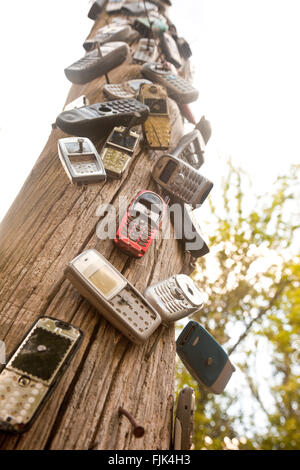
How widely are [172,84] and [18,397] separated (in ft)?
8.73

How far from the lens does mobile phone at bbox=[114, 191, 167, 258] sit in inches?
61.4

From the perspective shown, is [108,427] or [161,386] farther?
[161,386]

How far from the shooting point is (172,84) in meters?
2.84

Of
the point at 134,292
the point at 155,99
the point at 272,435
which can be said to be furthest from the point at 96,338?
the point at 272,435

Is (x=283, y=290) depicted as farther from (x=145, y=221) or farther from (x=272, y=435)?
(x=145, y=221)

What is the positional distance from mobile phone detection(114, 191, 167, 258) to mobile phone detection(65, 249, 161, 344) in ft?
0.61

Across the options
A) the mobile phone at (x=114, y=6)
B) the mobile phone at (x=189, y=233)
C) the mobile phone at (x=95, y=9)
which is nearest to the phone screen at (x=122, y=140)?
the mobile phone at (x=189, y=233)

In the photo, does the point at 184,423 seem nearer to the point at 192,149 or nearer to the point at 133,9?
the point at 192,149

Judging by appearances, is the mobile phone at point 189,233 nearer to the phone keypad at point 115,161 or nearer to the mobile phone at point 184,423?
the phone keypad at point 115,161

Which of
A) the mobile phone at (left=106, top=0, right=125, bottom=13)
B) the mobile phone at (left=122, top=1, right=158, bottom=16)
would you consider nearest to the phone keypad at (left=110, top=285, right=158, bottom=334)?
the mobile phone at (left=122, top=1, right=158, bottom=16)

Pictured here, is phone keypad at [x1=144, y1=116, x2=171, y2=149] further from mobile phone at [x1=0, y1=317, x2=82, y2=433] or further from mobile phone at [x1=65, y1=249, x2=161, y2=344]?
mobile phone at [x1=0, y1=317, x2=82, y2=433]

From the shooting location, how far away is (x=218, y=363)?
5.55 feet
